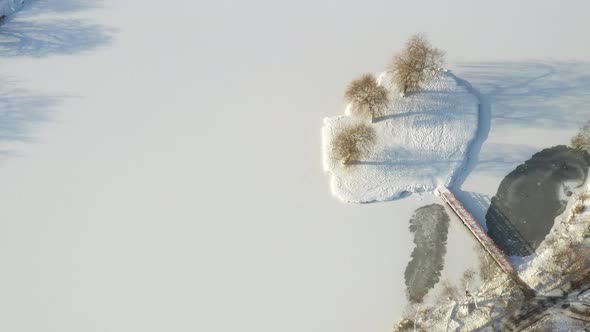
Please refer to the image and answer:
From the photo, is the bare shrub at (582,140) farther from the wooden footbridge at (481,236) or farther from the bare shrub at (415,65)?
the bare shrub at (415,65)

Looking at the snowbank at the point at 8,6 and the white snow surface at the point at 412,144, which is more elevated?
the snowbank at the point at 8,6

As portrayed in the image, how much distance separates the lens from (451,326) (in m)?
23.1

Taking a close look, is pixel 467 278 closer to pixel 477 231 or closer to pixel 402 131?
pixel 477 231

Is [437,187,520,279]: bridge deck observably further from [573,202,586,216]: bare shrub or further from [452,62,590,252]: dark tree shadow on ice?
[573,202,586,216]: bare shrub

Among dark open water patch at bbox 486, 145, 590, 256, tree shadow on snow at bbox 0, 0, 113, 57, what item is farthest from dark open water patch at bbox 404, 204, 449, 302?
tree shadow on snow at bbox 0, 0, 113, 57

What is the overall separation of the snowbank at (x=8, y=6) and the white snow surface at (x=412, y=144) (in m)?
20.4

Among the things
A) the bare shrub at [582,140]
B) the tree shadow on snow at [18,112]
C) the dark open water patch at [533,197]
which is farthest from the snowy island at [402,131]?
the tree shadow on snow at [18,112]

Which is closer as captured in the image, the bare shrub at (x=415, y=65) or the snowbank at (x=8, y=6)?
the bare shrub at (x=415, y=65)

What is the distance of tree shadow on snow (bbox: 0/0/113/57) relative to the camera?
30375 mm

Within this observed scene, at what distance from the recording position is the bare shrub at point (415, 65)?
2705 cm

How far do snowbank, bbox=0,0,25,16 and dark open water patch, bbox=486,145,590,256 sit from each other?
29.7 m

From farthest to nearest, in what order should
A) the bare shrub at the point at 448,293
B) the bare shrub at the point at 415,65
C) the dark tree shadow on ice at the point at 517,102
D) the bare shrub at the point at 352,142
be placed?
the bare shrub at the point at 415,65 < the dark tree shadow on ice at the point at 517,102 < the bare shrub at the point at 352,142 < the bare shrub at the point at 448,293

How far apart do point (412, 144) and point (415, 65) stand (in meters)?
4.10

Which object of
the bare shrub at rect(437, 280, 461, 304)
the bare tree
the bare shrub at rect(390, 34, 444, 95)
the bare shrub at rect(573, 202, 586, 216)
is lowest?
the bare shrub at rect(437, 280, 461, 304)
